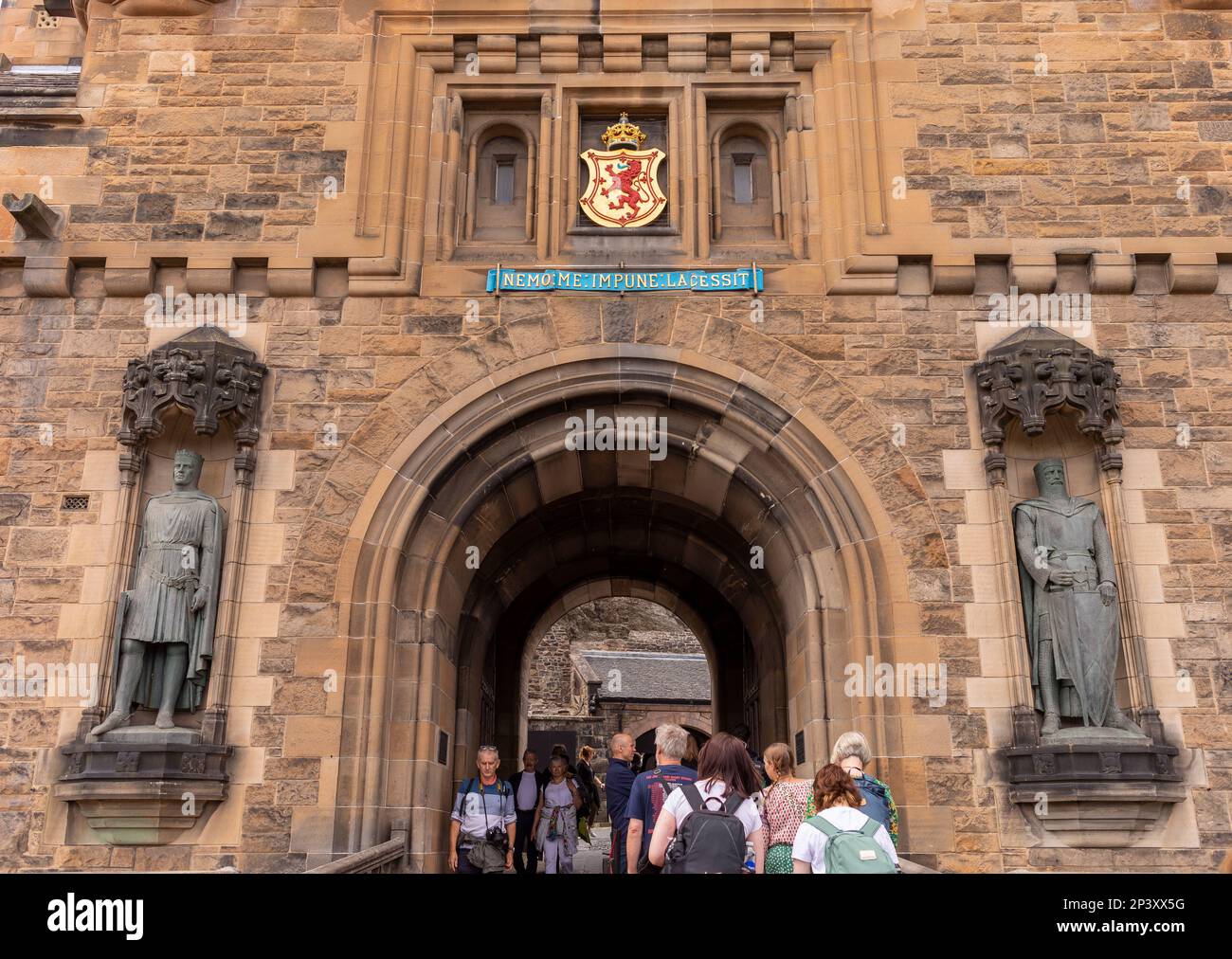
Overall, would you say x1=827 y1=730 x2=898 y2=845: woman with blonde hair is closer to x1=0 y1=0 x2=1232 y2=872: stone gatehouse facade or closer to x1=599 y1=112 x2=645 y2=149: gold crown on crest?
x1=0 y1=0 x2=1232 y2=872: stone gatehouse facade

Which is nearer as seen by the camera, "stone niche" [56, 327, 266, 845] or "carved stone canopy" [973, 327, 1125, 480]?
"stone niche" [56, 327, 266, 845]

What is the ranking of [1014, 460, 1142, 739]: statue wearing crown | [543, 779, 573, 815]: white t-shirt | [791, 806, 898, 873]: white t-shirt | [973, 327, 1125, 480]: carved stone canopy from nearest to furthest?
[791, 806, 898, 873]: white t-shirt
[1014, 460, 1142, 739]: statue wearing crown
[973, 327, 1125, 480]: carved stone canopy
[543, 779, 573, 815]: white t-shirt

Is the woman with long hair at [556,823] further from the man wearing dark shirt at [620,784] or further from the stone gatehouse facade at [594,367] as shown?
the man wearing dark shirt at [620,784]

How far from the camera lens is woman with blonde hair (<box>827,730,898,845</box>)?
5.29m

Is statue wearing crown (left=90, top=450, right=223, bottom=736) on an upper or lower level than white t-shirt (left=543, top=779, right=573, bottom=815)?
upper

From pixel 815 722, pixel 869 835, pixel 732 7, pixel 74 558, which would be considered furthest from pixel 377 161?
pixel 869 835

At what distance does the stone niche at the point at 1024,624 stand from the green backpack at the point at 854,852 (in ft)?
12.4

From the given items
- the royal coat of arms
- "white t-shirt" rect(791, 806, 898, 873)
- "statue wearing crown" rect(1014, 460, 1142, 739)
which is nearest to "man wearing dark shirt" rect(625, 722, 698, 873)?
"white t-shirt" rect(791, 806, 898, 873)

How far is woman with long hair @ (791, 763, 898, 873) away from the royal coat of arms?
238 inches

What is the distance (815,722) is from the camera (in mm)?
8375

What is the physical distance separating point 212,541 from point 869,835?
18.9ft

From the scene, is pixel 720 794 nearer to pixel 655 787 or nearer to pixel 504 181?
pixel 655 787

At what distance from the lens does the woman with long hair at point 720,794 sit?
488cm

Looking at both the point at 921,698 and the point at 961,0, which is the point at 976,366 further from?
the point at 961,0
